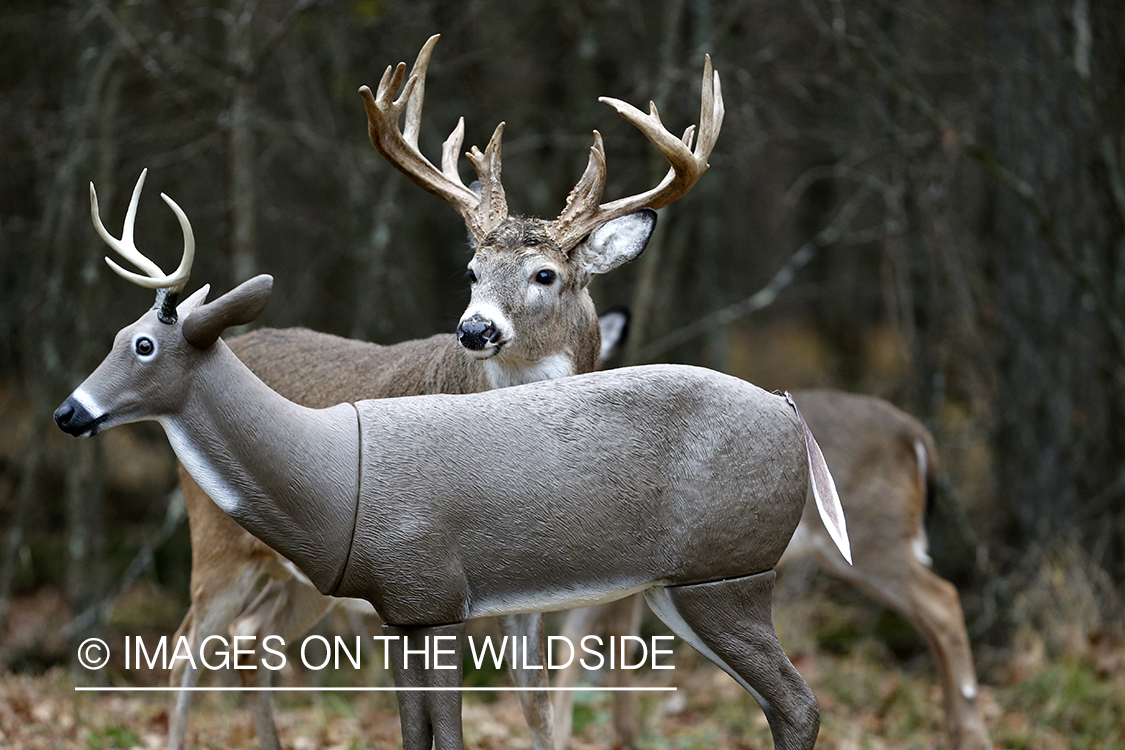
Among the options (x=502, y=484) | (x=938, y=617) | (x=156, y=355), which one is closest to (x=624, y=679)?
(x=938, y=617)

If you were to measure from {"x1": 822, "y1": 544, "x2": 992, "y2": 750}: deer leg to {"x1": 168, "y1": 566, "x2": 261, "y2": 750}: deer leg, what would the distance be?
3.24 metres

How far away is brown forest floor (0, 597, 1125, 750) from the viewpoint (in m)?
5.81

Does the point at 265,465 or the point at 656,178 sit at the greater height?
the point at 265,465

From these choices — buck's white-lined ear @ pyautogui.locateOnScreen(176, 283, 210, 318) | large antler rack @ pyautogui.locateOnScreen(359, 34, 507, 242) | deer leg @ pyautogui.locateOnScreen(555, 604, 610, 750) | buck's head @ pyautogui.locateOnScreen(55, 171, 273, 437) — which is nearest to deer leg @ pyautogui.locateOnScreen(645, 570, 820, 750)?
buck's head @ pyautogui.locateOnScreen(55, 171, 273, 437)

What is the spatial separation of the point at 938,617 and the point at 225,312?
4571 millimetres

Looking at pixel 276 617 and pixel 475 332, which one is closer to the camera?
pixel 475 332

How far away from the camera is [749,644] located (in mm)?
3244

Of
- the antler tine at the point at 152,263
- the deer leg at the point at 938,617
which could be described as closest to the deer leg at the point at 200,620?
the antler tine at the point at 152,263

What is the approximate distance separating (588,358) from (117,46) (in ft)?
13.9

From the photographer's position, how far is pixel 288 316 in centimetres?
970

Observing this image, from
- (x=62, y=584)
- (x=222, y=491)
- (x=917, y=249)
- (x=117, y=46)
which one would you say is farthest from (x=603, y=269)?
(x=62, y=584)

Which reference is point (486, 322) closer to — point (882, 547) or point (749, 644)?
point (749, 644)

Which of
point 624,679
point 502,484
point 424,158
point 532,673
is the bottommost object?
point 624,679

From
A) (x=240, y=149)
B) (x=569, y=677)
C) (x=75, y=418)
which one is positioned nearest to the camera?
(x=75, y=418)
